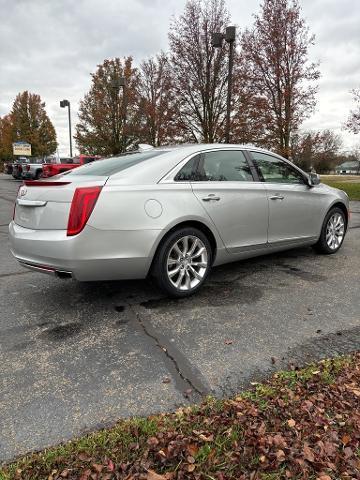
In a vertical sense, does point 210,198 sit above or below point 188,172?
below

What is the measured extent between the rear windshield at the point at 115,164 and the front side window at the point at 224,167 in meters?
0.47

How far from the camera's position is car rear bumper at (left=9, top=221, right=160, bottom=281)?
3.20m

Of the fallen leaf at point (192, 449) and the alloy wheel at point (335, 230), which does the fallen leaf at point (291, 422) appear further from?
the alloy wheel at point (335, 230)

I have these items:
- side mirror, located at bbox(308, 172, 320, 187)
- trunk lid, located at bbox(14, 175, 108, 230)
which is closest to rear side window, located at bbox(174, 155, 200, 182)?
trunk lid, located at bbox(14, 175, 108, 230)

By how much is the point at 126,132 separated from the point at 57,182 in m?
21.2

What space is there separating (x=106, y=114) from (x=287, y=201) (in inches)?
922

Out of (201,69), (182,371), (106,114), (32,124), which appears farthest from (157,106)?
(32,124)

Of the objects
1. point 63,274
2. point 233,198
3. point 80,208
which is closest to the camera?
point 80,208

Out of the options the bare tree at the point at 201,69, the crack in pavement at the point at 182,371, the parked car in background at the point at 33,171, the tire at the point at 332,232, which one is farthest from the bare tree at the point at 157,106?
the crack in pavement at the point at 182,371

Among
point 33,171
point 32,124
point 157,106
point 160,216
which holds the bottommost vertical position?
point 160,216

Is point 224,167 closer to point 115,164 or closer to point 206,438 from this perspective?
point 115,164

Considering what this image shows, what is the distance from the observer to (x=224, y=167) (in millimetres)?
4270

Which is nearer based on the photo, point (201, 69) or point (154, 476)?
point (154, 476)

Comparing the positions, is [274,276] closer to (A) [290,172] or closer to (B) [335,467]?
(A) [290,172]
